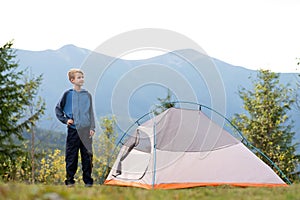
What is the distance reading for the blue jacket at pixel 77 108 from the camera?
5.80 m

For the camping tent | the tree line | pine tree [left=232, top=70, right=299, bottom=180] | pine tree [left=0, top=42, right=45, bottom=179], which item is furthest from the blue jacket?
pine tree [left=232, top=70, right=299, bottom=180]

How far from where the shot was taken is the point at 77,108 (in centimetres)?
584

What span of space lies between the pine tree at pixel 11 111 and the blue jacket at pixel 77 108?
722cm

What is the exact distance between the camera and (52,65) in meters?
141

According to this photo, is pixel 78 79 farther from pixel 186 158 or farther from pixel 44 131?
pixel 44 131

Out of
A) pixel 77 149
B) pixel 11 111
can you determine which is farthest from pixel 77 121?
pixel 11 111

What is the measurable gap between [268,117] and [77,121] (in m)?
15.7

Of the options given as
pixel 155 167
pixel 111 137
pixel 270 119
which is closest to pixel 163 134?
pixel 155 167

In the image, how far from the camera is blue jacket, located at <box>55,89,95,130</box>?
580cm

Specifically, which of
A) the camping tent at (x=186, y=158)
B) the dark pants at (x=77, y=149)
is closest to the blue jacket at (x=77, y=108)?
the dark pants at (x=77, y=149)

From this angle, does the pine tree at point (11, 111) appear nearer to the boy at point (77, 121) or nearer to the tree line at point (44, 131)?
the tree line at point (44, 131)

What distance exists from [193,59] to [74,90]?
1880 millimetres

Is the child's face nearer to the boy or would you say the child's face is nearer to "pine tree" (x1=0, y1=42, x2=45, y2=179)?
the boy

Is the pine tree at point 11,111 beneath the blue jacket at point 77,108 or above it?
beneath
